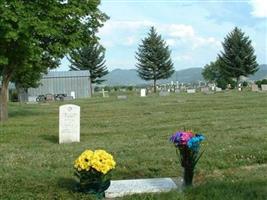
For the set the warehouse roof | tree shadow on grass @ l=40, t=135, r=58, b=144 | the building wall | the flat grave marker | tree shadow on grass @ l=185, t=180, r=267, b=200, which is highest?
the warehouse roof

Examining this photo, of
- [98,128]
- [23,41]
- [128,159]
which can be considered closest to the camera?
[128,159]

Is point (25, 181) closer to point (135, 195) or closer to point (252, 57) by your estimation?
point (135, 195)

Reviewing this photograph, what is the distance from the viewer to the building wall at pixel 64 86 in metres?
77.6

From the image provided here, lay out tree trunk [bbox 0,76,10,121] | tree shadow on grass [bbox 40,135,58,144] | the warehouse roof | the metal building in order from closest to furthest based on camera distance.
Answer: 1. tree shadow on grass [bbox 40,135,58,144]
2. tree trunk [bbox 0,76,10,121]
3. the metal building
4. the warehouse roof

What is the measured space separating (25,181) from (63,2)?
15.4 meters

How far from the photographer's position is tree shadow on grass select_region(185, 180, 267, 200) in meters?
7.61

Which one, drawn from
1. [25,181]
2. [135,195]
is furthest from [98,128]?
[135,195]

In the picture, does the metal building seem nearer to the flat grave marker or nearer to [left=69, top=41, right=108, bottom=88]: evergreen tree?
[left=69, top=41, right=108, bottom=88]: evergreen tree

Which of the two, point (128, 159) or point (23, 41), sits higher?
point (23, 41)

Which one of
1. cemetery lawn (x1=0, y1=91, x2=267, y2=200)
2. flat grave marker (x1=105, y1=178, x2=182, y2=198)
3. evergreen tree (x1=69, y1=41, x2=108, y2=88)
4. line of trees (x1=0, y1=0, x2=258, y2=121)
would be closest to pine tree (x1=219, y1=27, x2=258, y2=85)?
evergreen tree (x1=69, y1=41, x2=108, y2=88)

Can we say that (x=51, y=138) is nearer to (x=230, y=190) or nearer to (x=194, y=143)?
(x=194, y=143)

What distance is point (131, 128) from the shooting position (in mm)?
19359

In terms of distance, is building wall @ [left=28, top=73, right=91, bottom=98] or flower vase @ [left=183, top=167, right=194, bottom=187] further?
building wall @ [left=28, top=73, right=91, bottom=98]

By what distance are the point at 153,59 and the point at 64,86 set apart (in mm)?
16828
